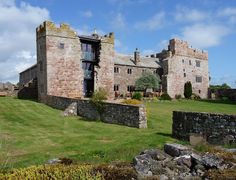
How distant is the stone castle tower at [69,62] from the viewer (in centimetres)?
4131

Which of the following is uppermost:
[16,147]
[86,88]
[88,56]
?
[88,56]

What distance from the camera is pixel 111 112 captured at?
28.2 meters

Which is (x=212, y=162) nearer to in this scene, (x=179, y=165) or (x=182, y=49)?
(x=179, y=165)

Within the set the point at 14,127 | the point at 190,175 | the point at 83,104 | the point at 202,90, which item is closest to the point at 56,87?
the point at 83,104

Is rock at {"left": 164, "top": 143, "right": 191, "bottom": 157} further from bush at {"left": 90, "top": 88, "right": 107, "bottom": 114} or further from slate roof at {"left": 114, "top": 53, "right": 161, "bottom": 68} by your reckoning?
slate roof at {"left": 114, "top": 53, "right": 161, "bottom": 68}

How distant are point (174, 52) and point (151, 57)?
6.15 m

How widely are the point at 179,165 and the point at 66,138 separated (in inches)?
481

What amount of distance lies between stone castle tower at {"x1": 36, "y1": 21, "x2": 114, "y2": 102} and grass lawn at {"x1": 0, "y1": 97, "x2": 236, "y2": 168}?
812cm

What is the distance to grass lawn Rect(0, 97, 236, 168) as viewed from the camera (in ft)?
46.9

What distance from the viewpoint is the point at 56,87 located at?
4175 centimetres

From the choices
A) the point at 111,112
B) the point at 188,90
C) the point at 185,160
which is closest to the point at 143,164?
the point at 185,160

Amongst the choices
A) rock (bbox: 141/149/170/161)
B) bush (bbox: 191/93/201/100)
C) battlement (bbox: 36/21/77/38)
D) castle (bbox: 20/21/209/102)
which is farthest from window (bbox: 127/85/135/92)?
rock (bbox: 141/149/170/161)

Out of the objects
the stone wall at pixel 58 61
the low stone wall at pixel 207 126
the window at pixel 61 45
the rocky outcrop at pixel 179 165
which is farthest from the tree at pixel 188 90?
the rocky outcrop at pixel 179 165

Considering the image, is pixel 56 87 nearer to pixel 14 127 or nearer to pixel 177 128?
pixel 14 127
